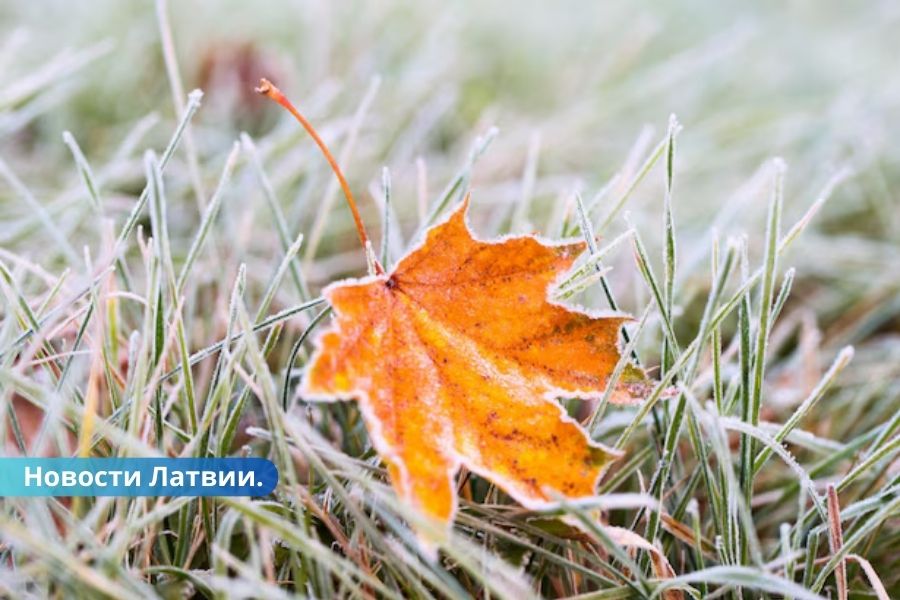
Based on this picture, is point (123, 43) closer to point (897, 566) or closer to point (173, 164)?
point (173, 164)

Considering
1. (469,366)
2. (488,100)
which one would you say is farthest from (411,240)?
(488,100)

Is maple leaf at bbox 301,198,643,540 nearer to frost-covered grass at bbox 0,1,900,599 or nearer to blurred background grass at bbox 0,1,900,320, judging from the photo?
frost-covered grass at bbox 0,1,900,599

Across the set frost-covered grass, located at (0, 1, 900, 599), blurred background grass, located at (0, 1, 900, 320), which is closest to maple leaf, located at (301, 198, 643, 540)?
frost-covered grass, located at (0, 1, 900, 599)

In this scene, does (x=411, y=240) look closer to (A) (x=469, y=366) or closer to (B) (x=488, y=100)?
(A) (x=469, y=366)

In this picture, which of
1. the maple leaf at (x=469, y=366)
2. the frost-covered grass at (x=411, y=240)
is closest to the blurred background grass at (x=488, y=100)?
the frost-covered grass at (x=411, y=240)

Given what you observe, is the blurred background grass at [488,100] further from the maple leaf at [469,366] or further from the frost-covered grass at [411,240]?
the maple leaf at [469,366]
